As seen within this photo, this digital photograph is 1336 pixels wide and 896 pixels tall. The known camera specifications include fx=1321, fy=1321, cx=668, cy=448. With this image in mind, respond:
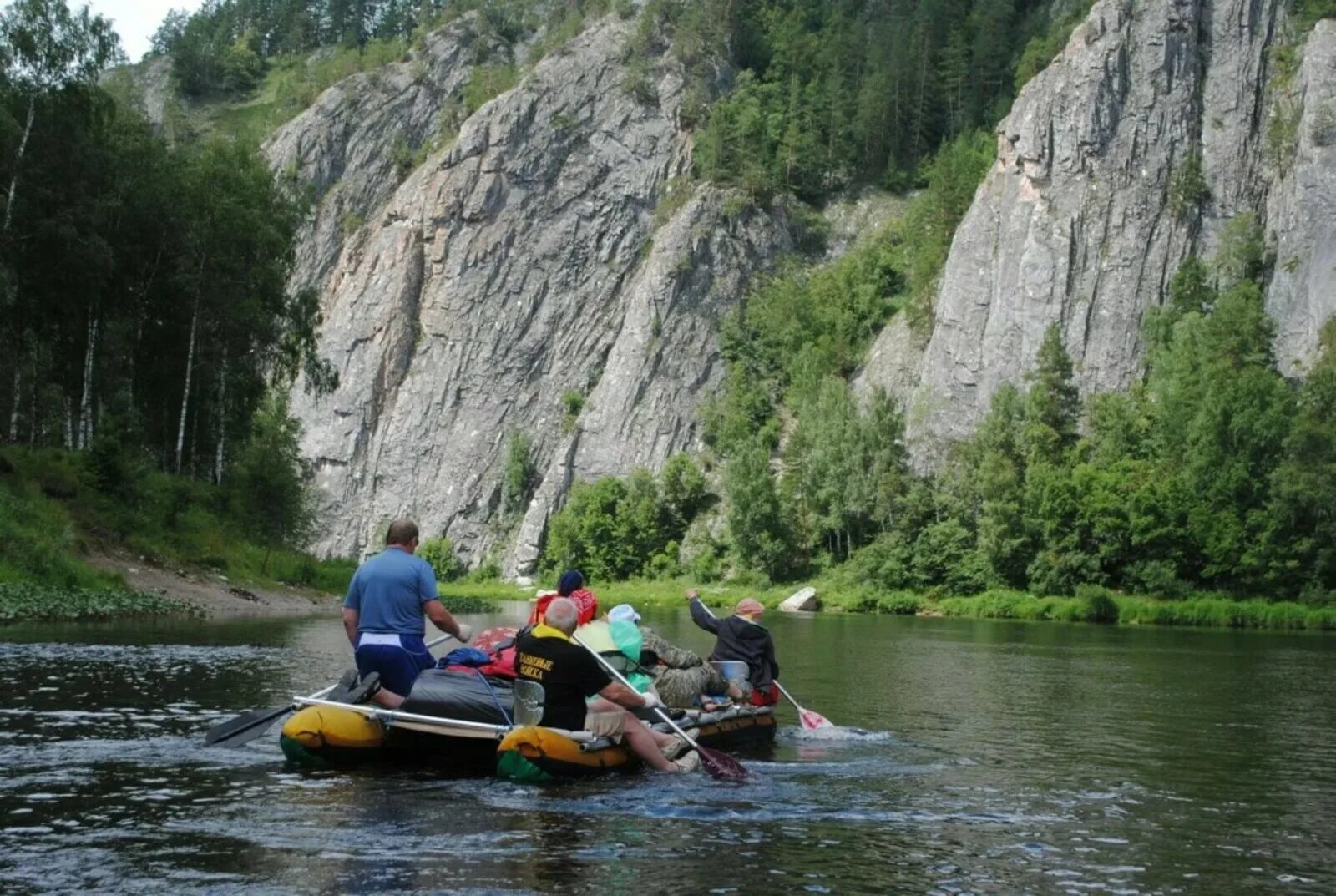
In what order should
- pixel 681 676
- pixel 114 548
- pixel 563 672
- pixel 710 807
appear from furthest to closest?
pixel 114 548, pixel 681 676, pixel 563 672, pixel 710 807

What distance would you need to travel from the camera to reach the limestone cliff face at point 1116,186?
82750 millimetres

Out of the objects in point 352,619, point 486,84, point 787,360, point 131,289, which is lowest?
point 352,619

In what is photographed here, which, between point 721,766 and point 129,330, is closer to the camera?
point 721,766

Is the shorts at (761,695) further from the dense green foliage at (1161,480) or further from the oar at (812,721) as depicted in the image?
the dense green foliage at (1161,480)

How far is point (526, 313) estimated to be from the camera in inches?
4417

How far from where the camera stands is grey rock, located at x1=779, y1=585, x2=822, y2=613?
73.9m

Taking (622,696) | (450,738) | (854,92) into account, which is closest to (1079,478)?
(622,696)

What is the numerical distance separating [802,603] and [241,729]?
61.1 meters

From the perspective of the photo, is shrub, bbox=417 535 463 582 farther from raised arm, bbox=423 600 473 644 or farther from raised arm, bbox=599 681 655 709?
raised arm, bbox=599 681 655 709

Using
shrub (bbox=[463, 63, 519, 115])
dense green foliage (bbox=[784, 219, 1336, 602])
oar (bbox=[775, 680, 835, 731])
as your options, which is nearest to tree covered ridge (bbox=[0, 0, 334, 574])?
oar (bbox=[775, 680, 835, 731])

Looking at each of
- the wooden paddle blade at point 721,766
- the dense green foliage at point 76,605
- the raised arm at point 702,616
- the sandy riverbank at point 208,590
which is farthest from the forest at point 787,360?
the wooden paddle blade at point 721,766

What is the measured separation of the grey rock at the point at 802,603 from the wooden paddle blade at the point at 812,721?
54566 millimetres

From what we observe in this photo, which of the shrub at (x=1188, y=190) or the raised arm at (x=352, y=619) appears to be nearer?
the raised arm at (x=352, y=619)

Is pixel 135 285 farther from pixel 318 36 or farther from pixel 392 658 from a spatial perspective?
pixel 318 36
